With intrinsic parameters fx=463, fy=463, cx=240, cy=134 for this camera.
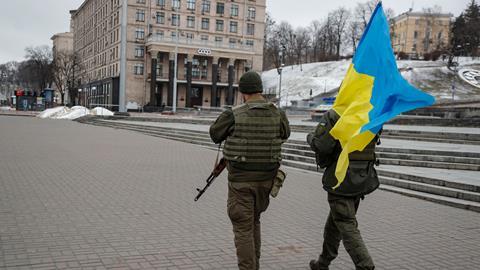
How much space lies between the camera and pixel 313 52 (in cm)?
11000

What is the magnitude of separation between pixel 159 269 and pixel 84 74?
87281mm

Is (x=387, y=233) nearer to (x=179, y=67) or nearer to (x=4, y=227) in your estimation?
(x=4, y=227)

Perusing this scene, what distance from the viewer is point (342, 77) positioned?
247 ft

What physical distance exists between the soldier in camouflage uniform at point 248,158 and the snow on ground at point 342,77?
60157 mm

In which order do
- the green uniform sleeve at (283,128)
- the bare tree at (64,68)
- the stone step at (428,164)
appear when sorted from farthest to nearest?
the bare tree at (64,68) < the stone step at (428,164) < the green uniform sleeve at (283,128)

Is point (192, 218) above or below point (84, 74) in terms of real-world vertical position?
below

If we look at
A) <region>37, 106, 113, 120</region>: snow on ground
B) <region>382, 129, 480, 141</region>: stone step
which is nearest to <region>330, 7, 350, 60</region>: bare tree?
<region>37, 106, 113, 120</region>: snow on ground

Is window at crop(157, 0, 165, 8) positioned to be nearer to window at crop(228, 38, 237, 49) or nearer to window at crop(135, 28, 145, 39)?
window at crop(135, 28, 145, 39)

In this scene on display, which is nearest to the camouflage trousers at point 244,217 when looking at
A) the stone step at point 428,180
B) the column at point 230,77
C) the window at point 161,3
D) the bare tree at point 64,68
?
the stone step at point 428,180

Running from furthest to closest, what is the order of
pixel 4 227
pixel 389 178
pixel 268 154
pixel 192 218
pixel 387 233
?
pixel 389 178, pixel 192 218, pixel 387 233, pixel 4 227, pixel 268 154

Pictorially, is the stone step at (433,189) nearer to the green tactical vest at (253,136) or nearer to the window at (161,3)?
the green tactical vest at (253,136)

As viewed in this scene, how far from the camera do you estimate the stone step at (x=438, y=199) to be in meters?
8.63

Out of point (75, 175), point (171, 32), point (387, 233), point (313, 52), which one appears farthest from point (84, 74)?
point (387, 233)

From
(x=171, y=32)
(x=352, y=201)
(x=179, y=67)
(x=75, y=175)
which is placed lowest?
(x=75, y=175)
